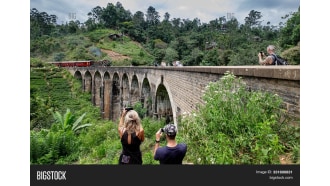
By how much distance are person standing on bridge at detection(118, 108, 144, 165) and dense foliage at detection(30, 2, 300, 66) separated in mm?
11289

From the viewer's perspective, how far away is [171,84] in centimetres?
1052

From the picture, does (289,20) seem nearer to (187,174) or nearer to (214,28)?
(187,174)

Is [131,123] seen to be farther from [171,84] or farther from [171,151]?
[171,84]

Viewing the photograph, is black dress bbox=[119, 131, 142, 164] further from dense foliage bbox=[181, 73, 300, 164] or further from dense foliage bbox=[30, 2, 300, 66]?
dense foliage bbox=[30, 2, 300, 66]

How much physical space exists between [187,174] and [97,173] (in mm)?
1114

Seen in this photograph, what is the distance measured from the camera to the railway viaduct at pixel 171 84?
3133 millimetres

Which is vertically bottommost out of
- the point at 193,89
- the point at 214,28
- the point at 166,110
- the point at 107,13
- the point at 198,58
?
the point at 166,110

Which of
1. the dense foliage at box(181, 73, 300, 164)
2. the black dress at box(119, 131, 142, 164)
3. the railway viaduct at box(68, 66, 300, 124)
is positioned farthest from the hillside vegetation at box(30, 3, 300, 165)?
the black dress at box(119, 131, 142, 164)

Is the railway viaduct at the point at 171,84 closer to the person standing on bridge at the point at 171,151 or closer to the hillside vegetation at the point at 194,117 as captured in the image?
the hillside vegetation at the point at 194,117

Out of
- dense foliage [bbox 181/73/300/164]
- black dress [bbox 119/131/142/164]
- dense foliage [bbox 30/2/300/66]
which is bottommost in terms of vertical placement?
black dress [bbox 119/131/142/164]

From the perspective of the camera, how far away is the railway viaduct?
3133 millimetres

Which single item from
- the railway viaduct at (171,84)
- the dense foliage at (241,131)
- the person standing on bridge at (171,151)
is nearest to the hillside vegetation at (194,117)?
the dense foliage at (241,131)
